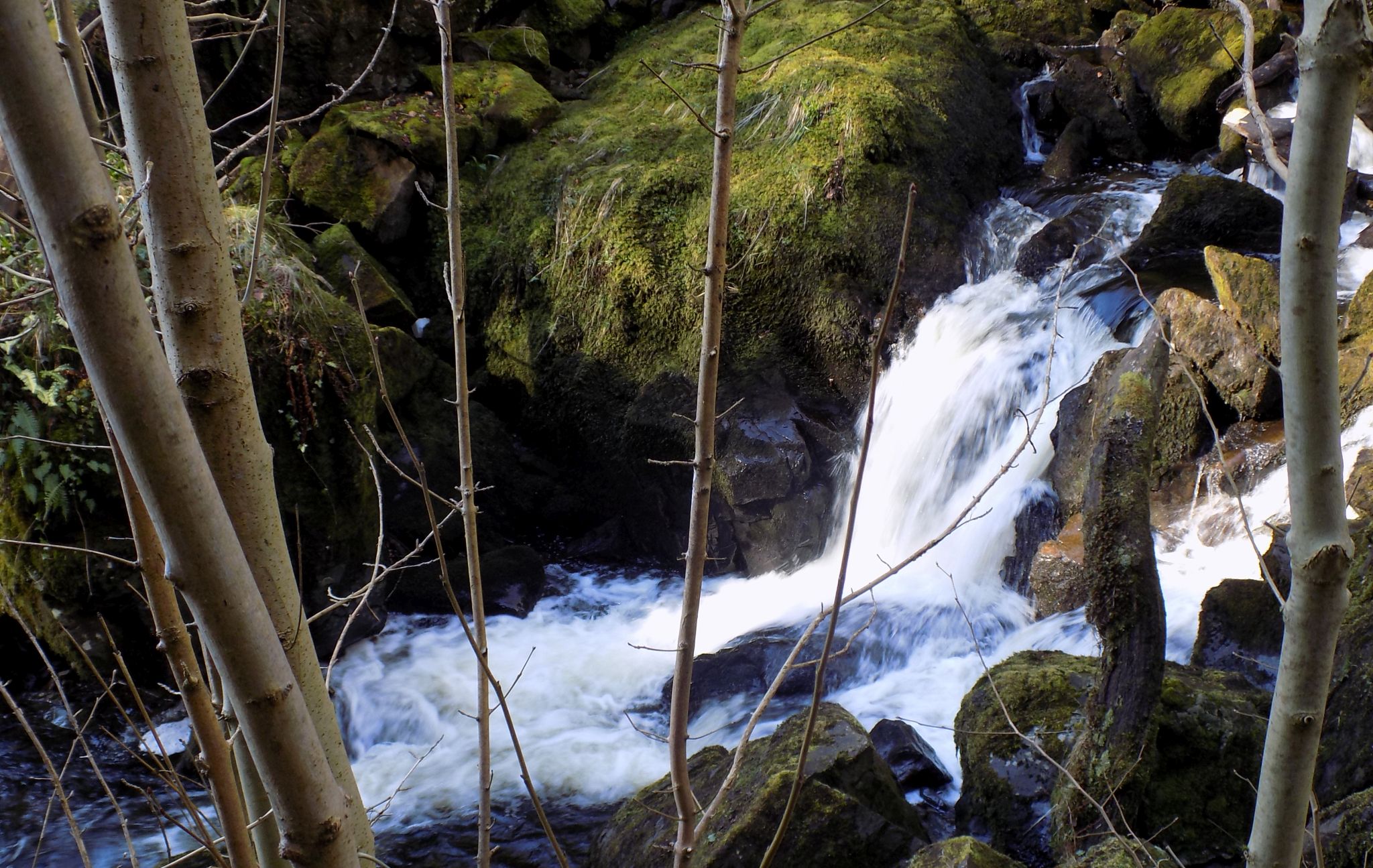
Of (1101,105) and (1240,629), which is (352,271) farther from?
(1101,105)

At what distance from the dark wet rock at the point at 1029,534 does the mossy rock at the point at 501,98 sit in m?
5.35

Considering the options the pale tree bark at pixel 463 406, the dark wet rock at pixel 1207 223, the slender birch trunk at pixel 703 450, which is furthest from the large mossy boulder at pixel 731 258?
the slender birch trunk at pixel 703 450

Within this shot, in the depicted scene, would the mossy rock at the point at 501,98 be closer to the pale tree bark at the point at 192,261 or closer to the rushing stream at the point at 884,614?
the rushing stream at the point at 884,614

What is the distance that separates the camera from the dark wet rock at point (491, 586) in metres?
6.24

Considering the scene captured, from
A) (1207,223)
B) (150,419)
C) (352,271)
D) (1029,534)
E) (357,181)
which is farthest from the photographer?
(357,181)

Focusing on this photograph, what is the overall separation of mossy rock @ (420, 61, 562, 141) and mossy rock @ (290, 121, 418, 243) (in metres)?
0.95

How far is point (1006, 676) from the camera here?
3.69 meters

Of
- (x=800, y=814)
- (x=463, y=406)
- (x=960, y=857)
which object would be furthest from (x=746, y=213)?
(x=463, y=406)

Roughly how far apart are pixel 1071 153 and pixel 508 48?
5.38 m

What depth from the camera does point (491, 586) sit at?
6320 millimetres

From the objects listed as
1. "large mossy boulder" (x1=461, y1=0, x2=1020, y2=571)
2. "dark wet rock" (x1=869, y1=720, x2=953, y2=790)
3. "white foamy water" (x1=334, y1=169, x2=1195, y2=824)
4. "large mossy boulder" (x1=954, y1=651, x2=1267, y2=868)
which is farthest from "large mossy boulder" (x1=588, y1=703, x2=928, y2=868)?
"large mossy boulder" (x1=461, y1=0, x2=1020, y2=571)

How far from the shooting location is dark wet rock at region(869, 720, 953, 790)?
13.2 ft

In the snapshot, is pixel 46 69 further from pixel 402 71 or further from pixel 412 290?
pixel 402 71

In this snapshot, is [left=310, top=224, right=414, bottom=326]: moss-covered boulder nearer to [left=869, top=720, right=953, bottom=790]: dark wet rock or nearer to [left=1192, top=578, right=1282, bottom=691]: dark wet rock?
[left=869, top=720, right=953, bottom=790]: dark wet rock
